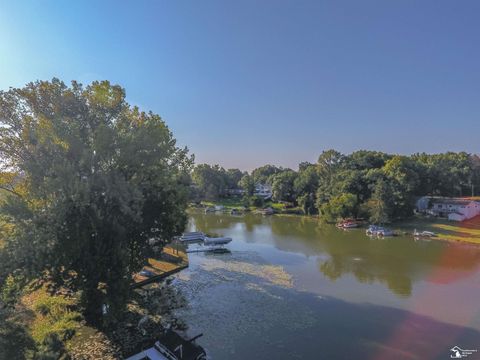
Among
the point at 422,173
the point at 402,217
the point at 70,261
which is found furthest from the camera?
the point at 422,173

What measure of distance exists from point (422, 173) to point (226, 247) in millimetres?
35982

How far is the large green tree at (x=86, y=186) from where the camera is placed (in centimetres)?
1247

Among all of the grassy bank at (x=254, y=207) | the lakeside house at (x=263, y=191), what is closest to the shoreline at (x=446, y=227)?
the grassy bank at (x=254, y=207)

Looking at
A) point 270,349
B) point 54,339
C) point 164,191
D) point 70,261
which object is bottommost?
point 270,349

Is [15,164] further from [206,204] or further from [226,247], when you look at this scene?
[206,204]

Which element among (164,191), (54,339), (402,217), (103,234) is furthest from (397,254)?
(54,339)

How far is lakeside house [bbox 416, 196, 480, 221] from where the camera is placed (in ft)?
138

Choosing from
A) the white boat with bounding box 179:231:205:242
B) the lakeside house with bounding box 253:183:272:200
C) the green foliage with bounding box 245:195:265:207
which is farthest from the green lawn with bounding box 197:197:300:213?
the white boat with bounding box 179:231:205:242

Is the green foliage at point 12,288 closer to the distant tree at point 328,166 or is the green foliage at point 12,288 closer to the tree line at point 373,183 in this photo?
the tree line at point 373,183

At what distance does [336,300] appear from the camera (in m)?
18.8

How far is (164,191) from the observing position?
1633 centimetres

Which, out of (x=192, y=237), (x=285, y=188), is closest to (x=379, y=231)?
(x=192, y=237)

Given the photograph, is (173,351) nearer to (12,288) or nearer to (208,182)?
A: (12,288)

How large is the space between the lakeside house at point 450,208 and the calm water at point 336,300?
1221 cm
